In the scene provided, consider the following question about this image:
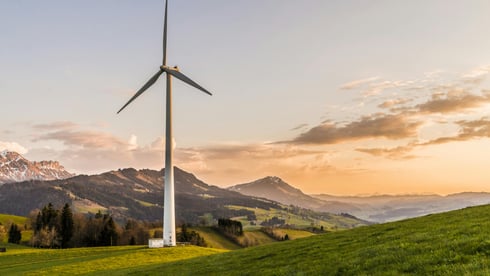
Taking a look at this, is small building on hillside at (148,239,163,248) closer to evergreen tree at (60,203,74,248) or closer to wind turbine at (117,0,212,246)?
wind turbine at (117,0,212,246)

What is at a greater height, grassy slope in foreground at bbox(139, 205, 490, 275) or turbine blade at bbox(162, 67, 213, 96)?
turbine blade at bbox(162, 67, 213, 96)

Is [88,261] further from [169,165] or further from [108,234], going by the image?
[108,234]

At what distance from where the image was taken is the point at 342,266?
22.6 m

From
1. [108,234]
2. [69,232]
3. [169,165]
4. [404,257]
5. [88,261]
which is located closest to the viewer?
[404,257]

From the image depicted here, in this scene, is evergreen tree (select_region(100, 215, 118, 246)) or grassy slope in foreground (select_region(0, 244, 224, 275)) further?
evergreen tree (select_region(100, 215, 118, 246))

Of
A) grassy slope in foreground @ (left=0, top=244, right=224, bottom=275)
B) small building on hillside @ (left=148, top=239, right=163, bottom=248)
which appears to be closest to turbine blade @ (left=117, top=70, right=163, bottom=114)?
small building on hillside @ (left=148, top=239, right=163, bottom=248)

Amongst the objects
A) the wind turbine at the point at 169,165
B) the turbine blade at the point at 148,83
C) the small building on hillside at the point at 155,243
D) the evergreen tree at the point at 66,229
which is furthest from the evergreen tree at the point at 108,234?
the turbine blade at the point at 148,83

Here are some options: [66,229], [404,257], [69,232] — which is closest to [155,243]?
[404,257]

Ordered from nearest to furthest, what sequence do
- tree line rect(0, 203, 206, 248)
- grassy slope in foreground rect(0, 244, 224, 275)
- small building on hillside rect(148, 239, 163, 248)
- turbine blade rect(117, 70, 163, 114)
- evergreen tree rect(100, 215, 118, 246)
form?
1. grassy slope in foreground rect(0, 244, 224, 275)
2. small building on hillside rect(148, 239, 163, 248)
3. turbine blade rect(117, 70, 163, 114)
4. tree line rect(0, 203, 206, 248)
5. evergreen tree rect(100, 215, 118, 246)

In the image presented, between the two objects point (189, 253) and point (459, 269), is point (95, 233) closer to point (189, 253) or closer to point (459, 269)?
point (189, 253)

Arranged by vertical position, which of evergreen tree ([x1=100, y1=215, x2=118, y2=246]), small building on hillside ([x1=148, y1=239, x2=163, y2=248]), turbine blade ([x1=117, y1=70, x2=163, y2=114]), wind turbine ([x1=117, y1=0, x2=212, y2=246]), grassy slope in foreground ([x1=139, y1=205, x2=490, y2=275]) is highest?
turbine blade ([x1=117, y1=70, x2=163, y2=114])

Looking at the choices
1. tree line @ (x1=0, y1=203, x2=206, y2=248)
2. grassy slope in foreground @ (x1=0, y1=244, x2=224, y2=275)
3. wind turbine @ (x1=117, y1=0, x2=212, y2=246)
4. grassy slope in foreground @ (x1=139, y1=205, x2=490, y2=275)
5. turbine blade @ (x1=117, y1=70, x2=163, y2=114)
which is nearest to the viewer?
grassy slope in foreground @ (x1=139, y1=205, x2=490, y2=275)

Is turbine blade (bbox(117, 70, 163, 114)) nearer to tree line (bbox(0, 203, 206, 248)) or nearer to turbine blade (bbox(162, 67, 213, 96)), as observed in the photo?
turbine blade (bbox(162, 67, 213, 96))

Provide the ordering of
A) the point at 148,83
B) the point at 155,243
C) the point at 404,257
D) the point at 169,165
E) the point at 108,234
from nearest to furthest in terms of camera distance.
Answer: the point at 404,257
the point at 169,165
the point at 155,243
the point at 148,83
the point at 108,234
